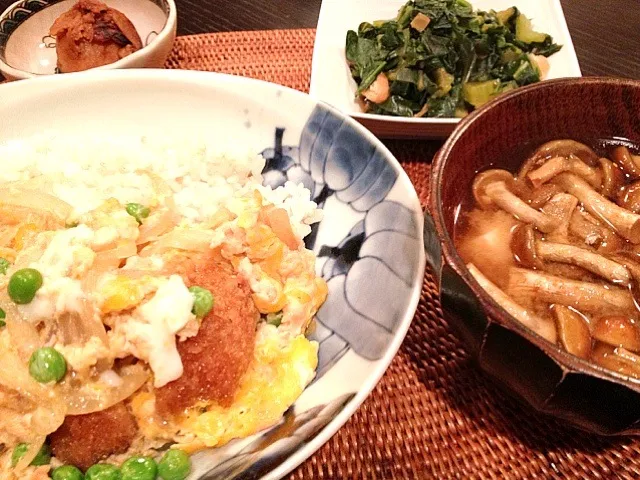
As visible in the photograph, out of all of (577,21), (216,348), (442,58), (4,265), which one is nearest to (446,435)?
(216,348)

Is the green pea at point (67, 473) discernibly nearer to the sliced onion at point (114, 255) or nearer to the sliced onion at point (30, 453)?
the sliced onion at point (30, 453)

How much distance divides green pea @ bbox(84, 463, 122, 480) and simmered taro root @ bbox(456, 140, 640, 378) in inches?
37.6

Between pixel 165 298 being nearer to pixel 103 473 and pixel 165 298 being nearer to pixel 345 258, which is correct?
pixel 103 473

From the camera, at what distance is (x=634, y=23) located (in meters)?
2.94

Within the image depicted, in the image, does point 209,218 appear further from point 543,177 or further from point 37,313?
point 543,177

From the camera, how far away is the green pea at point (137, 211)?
5.42 ft

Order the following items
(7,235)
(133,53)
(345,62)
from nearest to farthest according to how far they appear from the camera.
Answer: (7,235) < (133,53) < (345,62)

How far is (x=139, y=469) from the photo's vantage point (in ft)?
4.26

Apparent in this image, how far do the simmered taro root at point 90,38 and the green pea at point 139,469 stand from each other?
1.72 metres

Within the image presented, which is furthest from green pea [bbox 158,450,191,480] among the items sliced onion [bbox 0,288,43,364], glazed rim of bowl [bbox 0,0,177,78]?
glazed rim of bowl [bbox 0,0,177,78]

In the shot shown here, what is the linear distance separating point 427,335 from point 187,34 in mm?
2120

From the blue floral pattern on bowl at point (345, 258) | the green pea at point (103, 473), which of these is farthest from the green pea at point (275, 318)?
the green pea at point (103, 473)

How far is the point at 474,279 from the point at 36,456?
1.10 m

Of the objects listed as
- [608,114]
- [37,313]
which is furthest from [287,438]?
[608,114]
